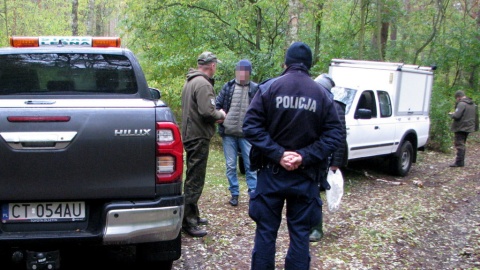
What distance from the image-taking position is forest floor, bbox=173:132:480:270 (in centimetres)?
473

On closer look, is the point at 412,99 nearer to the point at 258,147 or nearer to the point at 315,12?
the point at 315,12

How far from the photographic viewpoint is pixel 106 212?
10.4ft

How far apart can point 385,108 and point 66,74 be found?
23.5 feet

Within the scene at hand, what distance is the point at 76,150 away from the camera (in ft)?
10.2

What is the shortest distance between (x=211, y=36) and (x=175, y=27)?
1114 millimetres

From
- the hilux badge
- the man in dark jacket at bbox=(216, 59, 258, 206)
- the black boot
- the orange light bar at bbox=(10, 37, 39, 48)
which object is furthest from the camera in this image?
the black boot

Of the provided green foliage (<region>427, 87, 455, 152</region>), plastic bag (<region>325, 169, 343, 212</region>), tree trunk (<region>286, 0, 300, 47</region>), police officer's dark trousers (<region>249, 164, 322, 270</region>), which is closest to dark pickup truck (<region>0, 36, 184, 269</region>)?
police officer's dark trousers (<region>249, 164, 322, 270</region>)

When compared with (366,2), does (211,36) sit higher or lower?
lower

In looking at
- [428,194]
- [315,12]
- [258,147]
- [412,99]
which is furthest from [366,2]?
[258,147]

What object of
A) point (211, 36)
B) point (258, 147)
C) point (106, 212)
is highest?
point (211, 36)

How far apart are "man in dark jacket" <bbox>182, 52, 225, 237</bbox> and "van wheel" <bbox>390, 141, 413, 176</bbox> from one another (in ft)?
19.0

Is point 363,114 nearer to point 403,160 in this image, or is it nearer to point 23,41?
point 403,160

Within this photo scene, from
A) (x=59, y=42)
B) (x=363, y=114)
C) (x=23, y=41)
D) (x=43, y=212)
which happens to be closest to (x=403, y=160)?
(x=363, y=114)

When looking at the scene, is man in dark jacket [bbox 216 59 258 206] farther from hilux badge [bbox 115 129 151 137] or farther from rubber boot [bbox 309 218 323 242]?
hilux badge [bbox 115 129 151 137]
